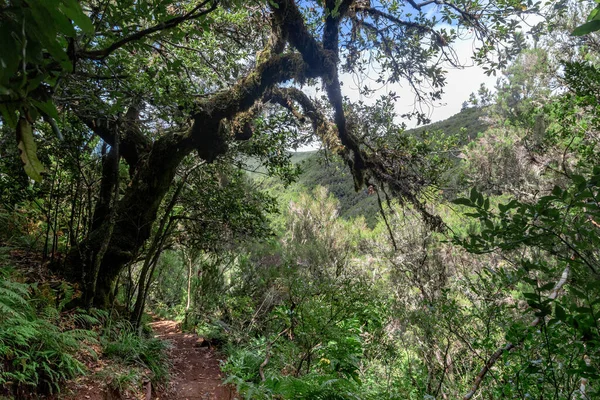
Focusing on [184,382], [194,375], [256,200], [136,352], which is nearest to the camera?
[136,352]

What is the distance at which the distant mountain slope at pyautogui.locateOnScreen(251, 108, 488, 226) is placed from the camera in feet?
21.6

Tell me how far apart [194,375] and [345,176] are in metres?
4.47

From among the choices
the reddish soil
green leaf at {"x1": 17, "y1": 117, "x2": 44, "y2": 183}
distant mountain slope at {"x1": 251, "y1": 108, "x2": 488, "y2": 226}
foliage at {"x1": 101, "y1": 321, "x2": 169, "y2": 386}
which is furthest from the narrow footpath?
distant mountain slope at {"x1": 251, "y1": 108, "x2": 488, "y2": 226}

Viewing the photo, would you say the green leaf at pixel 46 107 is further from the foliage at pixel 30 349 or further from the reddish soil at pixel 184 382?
the reddish soil at pixel 184 382

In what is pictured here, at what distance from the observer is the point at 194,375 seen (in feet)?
18.7

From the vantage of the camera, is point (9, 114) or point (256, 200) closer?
point (9, 114)

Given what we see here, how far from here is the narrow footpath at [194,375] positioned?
4.82 m

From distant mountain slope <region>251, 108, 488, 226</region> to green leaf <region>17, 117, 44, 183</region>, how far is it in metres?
5.03

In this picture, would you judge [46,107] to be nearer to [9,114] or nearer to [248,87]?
[9,114]

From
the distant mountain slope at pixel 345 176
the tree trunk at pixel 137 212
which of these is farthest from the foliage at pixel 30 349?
the distant mountain slope at pixel 345 176

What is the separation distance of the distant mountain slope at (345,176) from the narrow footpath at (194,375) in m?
3.75

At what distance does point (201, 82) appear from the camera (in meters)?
6.11

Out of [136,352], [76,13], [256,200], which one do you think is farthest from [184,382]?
[76,13]

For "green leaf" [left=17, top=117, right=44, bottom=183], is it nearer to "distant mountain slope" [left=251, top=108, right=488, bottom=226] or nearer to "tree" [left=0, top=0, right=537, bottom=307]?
"tree" [left=0, top=0, right=537, bottom=307]
